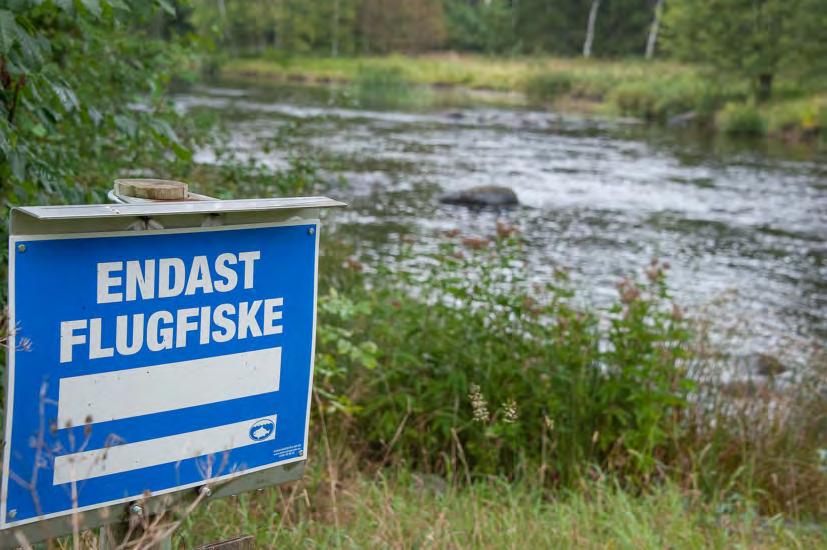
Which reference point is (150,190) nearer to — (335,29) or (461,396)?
(461,396)

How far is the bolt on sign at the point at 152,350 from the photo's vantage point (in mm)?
1716

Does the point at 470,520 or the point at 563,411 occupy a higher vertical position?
the point at 470,520

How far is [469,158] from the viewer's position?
61.4ft

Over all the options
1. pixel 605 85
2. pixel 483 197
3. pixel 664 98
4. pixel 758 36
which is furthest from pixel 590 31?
pixel 483 197

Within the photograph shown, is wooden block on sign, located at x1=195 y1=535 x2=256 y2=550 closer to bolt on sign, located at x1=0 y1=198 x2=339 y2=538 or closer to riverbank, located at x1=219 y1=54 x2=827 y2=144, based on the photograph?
bolt on sign, located at x1=0 y1=198 x2=339 y2=538

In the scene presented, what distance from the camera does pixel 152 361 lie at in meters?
1.85

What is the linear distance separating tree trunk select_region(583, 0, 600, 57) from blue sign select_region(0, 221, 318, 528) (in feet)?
181

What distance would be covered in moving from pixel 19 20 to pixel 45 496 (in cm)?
139

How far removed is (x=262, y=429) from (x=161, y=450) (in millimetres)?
224

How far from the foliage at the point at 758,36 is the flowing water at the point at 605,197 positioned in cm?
755

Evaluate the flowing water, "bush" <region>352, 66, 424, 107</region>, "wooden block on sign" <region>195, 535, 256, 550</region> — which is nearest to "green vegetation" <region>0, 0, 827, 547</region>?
"wooden block on sign" <region>195, 535, 256, 550</region>

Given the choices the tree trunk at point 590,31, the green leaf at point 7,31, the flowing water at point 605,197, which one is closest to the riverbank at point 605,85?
the flowing water at point 605,197

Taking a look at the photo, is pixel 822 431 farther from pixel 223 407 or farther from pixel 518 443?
pixel 223 407

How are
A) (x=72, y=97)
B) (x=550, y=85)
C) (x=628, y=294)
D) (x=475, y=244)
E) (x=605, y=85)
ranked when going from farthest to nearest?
(x=550, y=85) → (x=605, y=85) → (x=475, y=244) → (x=628, y=294) → (x=72, y=97)
